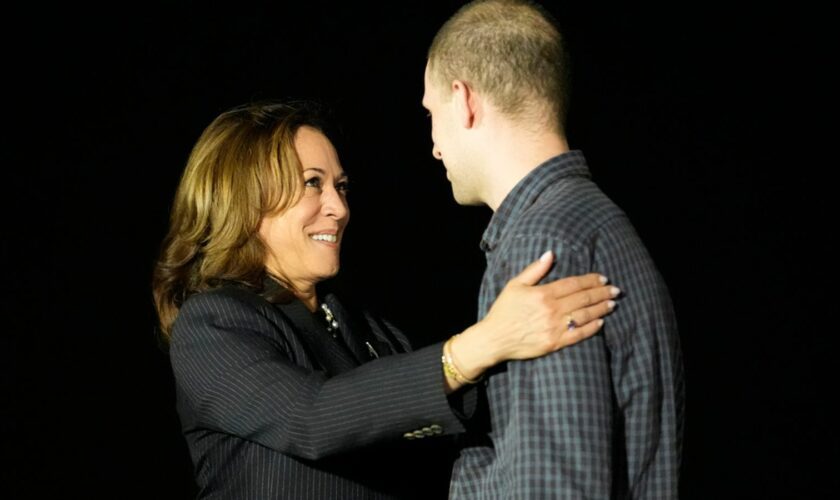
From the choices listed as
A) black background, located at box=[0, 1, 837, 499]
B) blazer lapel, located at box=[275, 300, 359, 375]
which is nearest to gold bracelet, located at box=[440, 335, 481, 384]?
blazer lapel, located at box=[275, 300, 359, 375]

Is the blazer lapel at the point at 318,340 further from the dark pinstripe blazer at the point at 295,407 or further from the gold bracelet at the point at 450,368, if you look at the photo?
the gold bracelet at the point at 450,368

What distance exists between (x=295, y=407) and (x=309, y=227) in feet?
1.72

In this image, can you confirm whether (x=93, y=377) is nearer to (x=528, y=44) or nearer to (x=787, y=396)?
(x=528, y=44)

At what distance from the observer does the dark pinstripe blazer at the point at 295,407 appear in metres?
1.68

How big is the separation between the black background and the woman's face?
64cm

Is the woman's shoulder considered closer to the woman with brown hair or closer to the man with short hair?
the woman with brown hair

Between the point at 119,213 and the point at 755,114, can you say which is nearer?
the point at 119,213

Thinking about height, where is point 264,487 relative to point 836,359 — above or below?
above

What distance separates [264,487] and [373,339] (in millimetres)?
530

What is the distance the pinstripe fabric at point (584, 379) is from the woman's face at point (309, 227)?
27.9 inches

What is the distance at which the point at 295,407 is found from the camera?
174 cm

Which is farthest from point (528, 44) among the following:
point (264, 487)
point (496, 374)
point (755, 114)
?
point (755, 114)

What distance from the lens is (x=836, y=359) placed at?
2990mm

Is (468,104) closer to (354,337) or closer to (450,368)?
(450,368)
